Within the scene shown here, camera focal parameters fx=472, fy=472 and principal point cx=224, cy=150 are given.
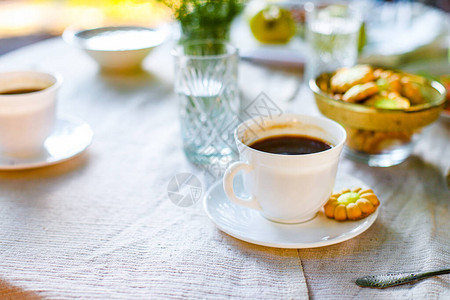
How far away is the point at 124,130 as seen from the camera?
91 cm

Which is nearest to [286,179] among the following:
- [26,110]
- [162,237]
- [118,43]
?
[162,237]

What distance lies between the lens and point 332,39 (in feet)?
3.67

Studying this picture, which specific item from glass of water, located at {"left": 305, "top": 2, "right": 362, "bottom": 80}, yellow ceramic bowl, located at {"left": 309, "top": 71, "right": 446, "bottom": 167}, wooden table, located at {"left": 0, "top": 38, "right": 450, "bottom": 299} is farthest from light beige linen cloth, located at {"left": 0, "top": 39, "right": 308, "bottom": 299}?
glass of water, located at {"left": 305, "top": 2, "right": 362, "bottom": 80}

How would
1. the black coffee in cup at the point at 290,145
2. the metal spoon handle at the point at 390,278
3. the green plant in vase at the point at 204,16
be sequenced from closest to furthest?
the metal spoon handle at the point at 390,278 < the black coffee in cup at the point at 290,145 < the green plant in vase at the point at 204,16

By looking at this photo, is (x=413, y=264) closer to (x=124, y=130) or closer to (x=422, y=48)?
(x=124, y=130)

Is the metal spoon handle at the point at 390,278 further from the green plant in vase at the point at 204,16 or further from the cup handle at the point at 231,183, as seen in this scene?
the green plant in vase at the point at 204,16

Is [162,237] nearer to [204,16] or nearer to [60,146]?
[60,146]

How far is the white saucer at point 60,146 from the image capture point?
0.75 metres

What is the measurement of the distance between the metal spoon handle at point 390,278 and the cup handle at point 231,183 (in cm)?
16

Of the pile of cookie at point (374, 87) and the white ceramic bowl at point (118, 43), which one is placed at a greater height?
the pile of cookie at point (374, 87)

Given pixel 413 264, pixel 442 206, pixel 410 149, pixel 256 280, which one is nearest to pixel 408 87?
pixel 410 149

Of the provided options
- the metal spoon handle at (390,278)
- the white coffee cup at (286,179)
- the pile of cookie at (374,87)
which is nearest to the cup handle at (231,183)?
the white coffee cup at (286,179)

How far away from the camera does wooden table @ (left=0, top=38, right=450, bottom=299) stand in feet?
1.68

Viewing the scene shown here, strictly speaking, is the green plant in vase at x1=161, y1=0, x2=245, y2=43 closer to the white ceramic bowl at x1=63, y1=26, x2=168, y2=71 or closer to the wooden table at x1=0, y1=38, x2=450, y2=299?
the white ceramic bowl at x1=63, y1=26, x2=168, y2=71
